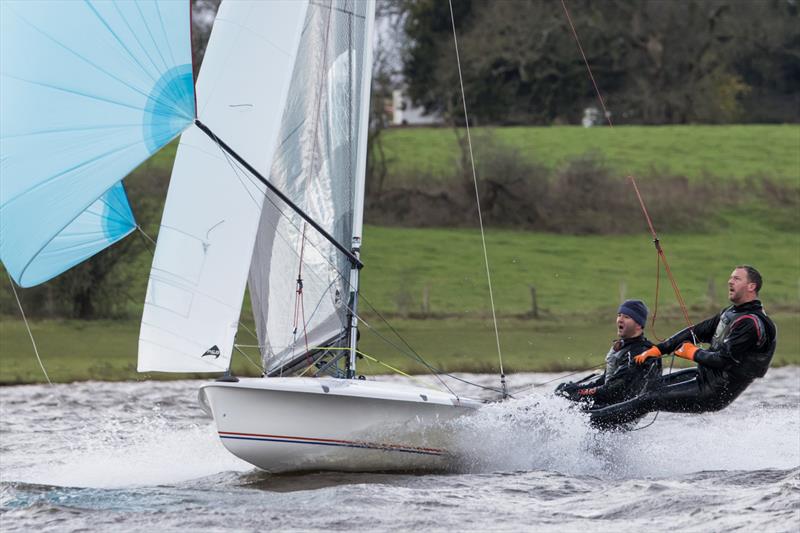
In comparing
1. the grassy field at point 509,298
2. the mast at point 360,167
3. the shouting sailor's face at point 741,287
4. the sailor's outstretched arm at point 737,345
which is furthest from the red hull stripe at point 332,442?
the grassy field at point 509,298

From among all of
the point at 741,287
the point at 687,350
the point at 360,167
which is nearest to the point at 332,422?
the point at 360,167

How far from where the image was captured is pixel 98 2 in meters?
13.9

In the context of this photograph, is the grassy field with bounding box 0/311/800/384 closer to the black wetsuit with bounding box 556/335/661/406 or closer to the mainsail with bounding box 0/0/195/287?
the black wetsuit with bounding box 556/335/661/406

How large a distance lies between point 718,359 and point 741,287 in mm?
787

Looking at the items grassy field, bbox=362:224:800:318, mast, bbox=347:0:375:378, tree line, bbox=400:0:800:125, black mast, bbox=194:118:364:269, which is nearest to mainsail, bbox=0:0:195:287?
black mast, bbox=194:118:364:269

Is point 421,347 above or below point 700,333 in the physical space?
below

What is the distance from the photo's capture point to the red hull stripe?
14000 mm

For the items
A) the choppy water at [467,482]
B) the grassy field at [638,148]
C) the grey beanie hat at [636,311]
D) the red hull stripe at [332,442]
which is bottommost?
the choppy water at [467,482]

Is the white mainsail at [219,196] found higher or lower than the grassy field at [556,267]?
higher

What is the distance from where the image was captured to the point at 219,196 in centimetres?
1480

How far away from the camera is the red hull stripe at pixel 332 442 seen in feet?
45.9

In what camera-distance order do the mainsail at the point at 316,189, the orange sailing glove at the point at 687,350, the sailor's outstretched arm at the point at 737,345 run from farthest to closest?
the mainsail at the point at 316,189, the sailor's outstretched arm at the point at 737,345, the orange sailing glove at the point at 687,350

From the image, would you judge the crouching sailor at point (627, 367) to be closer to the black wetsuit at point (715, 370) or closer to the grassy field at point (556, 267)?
the black wetsuit at point (715, 370)

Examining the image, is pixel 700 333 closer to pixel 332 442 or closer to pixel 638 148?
pixel 332 442
